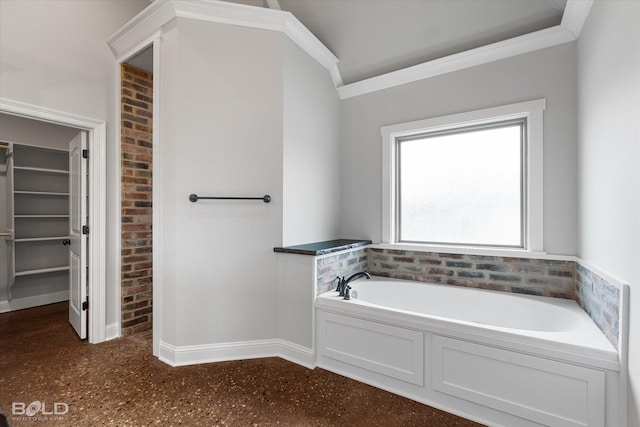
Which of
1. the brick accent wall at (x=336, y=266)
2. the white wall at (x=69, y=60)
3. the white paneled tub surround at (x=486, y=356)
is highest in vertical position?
the white wall at (x=69, y=60)

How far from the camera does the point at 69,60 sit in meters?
2.38

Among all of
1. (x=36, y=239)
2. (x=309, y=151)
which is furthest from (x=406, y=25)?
(x=36, y=239)

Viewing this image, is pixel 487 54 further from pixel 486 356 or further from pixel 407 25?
Result: pixel 486 356

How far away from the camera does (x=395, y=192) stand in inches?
114

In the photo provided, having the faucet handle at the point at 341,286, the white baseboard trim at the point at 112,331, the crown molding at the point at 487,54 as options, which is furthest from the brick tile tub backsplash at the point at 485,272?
the white baseboard trim at the point at 112,331

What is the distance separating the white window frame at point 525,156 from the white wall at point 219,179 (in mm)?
1106

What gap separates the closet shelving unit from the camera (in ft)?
11.0

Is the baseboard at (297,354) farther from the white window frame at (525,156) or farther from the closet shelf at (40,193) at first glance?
the closet shelf at (40,193)

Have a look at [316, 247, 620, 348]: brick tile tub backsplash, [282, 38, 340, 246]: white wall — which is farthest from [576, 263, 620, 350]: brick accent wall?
[282, 38, 340, 246]: white wall

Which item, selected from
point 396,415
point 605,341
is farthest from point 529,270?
point 396,415

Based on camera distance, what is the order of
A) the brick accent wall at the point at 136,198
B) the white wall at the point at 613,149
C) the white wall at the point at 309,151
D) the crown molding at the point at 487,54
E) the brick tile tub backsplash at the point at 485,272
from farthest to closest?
1. the brick accent wall at the point at 136,198
2. the white wall at the point at 309,151
3. the crown molding at the point at 487,54
4. the brick tile tub backsplash at the point at 485,272
5. the white wall at the point at 613,149

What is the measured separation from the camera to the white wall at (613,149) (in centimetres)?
121

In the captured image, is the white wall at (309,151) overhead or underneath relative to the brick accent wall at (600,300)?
overhead

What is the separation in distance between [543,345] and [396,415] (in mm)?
849
